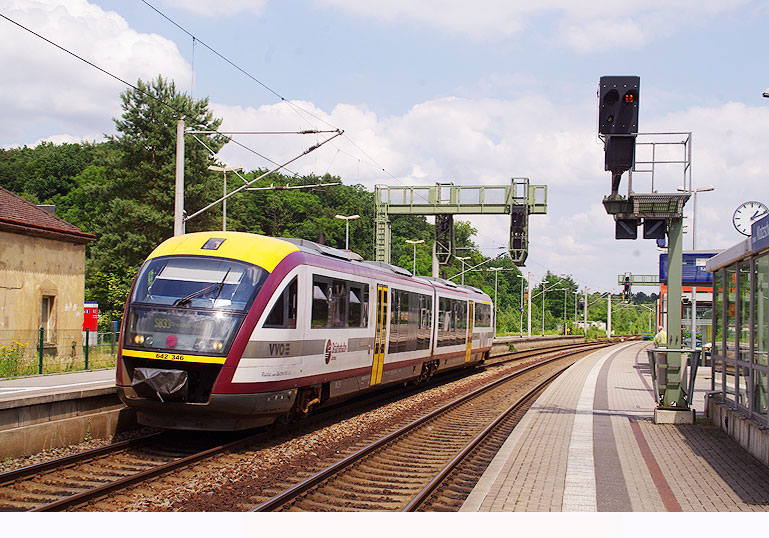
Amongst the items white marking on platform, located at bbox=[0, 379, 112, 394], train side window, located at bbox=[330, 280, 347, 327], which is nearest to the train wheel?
train side window, located at bbox=[330, 280, 347, 327]

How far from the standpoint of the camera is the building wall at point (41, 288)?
2386cm

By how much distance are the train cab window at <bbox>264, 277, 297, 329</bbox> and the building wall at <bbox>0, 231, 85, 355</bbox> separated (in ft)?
41.2

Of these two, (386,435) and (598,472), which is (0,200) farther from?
(598,472)

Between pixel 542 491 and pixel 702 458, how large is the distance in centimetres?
343

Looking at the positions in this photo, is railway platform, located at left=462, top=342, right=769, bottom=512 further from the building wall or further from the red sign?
the red sign

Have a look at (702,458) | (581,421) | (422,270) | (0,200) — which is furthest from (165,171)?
(422,270)

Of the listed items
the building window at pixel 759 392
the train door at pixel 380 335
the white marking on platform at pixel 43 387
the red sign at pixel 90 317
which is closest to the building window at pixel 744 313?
the building window at pixel 759 392

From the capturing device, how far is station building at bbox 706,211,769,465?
1010 centimetres

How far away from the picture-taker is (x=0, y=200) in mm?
25422

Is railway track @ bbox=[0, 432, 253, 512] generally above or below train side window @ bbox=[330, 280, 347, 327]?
below

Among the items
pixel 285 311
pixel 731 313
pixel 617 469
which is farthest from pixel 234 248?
pixel 731 313

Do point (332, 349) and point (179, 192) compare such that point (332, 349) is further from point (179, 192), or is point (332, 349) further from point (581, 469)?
point (179, 192)

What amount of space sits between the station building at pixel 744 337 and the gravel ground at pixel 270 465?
5304 millimetres

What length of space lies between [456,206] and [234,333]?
23515mm
